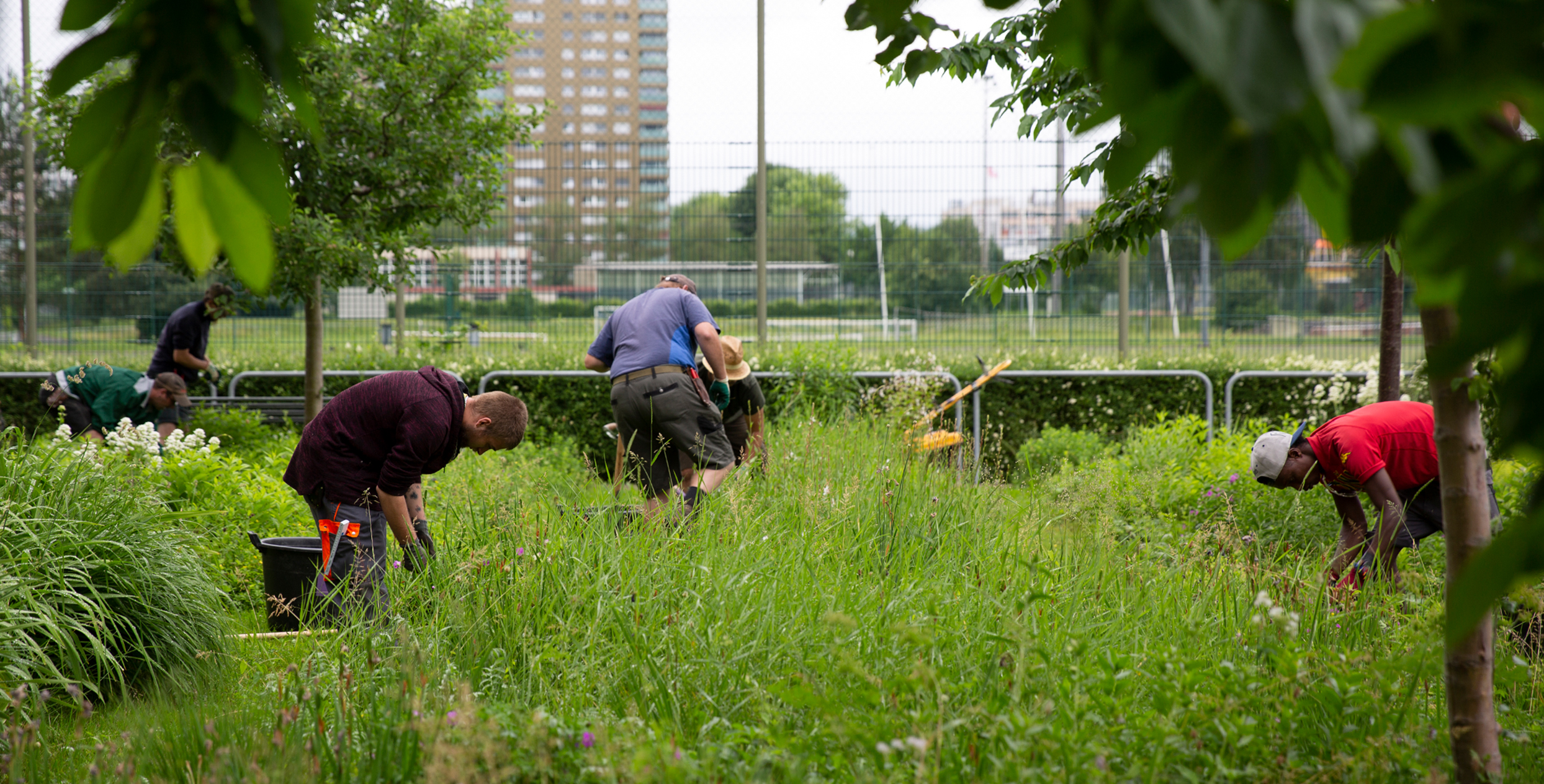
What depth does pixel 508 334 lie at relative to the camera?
10.3 m

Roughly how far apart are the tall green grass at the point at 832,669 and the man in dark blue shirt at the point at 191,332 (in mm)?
4388

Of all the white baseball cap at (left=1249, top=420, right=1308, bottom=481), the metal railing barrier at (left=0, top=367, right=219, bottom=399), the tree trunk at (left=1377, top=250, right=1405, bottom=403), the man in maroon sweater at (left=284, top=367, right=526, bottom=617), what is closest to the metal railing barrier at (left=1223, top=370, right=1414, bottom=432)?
the tree trunk at (left=1377, top=250, right=1405, bottom=403)

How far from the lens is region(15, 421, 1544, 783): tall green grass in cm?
205

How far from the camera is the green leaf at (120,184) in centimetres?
87

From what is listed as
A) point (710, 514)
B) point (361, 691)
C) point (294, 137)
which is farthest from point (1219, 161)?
point (294, 137)

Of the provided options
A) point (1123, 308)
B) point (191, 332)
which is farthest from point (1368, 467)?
point (191, 332)

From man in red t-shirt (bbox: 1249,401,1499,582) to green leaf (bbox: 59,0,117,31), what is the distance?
414 centimetres

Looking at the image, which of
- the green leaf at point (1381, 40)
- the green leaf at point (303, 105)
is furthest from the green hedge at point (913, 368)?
the green leaf at point (1381, 40)

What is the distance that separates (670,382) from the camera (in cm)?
543

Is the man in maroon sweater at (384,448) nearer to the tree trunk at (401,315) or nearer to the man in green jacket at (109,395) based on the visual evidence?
the man in green jacket at (109,395)

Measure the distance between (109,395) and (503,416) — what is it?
4533mm

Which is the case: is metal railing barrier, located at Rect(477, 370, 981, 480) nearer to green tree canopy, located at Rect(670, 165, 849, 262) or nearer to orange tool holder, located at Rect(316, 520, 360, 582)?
green tree canopy, located at Rect(670, 165, 849, 262)

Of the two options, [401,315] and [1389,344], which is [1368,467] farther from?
[401,315]

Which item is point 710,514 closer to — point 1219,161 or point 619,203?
point 1219,161
